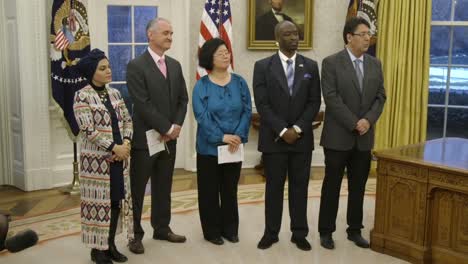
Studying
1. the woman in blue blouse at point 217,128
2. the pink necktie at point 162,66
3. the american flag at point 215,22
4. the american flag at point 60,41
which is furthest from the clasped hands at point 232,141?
the american flag at point 60,41

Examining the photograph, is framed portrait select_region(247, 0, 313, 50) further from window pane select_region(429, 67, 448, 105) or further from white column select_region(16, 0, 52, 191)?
white column select_region(16, 0, 52, 191)

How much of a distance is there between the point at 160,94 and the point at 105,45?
2757 mm

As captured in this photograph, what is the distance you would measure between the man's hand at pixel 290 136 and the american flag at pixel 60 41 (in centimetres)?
286

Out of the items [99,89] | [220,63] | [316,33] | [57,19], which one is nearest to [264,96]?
[220,63]

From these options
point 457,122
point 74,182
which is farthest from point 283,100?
point 457,122

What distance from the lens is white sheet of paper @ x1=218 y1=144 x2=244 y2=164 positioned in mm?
4203

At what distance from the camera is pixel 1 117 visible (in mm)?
6332

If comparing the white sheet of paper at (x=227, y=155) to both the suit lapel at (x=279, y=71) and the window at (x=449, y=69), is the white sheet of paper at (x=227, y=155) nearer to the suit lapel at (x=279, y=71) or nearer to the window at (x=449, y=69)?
the suit lapel at (x=279, y=71)

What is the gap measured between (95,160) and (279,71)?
4.84ft

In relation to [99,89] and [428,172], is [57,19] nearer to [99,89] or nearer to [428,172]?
[99,89]

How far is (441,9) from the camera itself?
714cm

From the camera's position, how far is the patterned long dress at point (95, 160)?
3.67m

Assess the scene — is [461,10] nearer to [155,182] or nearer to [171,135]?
[171,135]

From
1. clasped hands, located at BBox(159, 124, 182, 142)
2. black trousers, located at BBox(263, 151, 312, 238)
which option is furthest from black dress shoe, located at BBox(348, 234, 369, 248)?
clasped hands, located at BBox(159, 124, 182, 142)
